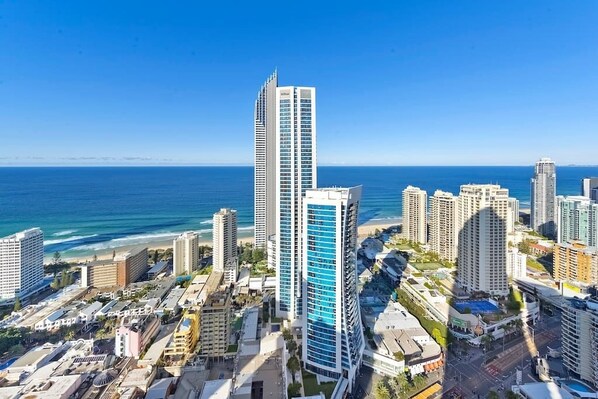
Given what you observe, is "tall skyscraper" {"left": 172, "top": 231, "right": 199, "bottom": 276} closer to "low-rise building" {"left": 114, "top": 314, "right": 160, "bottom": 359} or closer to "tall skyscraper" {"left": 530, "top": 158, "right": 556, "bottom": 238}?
"low-rise building" {"left": 114, "top": 314, "right": 160, "bottom": 359}

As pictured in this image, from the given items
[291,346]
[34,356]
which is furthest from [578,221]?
[34,356]

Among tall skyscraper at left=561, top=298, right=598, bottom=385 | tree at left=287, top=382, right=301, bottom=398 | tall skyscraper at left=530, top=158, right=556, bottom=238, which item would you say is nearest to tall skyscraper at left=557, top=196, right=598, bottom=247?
tall skyscraper at left=530, top=158, right=556, bottom=238

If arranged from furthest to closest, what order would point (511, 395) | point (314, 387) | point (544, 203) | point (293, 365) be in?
point (544, 203) → point (293, 365) → point (314, 387) → point (511, 395)

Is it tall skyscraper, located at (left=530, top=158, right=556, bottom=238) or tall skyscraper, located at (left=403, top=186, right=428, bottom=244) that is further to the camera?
tall skyscraper, located at (left=530, top=158, right=556, bottom=238)

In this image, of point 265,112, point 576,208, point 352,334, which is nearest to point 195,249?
point 265,112

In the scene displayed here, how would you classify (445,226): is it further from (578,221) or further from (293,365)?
(293,365)
